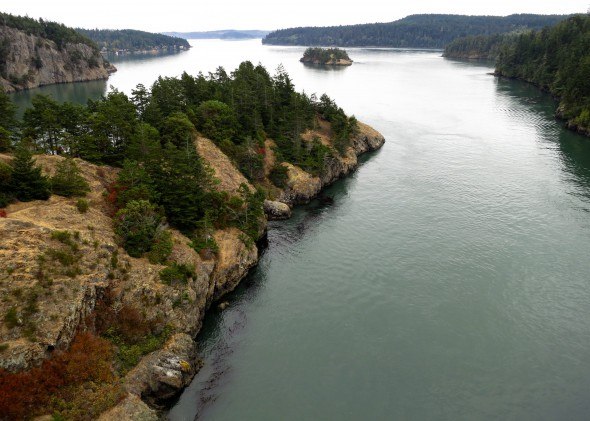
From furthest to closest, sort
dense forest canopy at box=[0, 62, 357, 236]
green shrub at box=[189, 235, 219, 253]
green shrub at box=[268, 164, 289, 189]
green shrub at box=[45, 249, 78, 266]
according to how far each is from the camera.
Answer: green shrub at box=[268, 164, 289, 189] → dense forest canopy at box=[0, 62, 357, 236] → green shrub at box=[189, 235, 219, 253] → green shrub at box=[45, 249, 78, 266]

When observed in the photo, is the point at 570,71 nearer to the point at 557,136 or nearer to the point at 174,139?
the point at 557,136

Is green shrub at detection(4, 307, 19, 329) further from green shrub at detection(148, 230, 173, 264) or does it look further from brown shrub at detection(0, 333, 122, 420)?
green shrub at detection(148, 230, 173, 264)

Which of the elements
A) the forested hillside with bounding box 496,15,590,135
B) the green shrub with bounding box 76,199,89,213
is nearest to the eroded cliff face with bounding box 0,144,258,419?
the green shrub with bounding box 76,199,89,213

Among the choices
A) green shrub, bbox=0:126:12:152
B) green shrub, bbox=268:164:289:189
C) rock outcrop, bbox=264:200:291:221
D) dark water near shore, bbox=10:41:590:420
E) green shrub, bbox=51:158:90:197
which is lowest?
dark water near shore, bbox=10:41:590:420

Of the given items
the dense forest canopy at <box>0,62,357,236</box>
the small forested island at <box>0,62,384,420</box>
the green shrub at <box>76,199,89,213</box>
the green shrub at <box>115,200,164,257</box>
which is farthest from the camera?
the dense forest canopy at <box>0,62,357,236</box>

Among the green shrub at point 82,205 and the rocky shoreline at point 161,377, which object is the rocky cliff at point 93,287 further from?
the green shrub at point 82,205

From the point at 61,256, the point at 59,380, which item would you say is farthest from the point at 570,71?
the point at 59,380

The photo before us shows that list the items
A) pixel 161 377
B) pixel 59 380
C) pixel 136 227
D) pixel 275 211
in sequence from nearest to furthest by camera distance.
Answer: pixel 59 380
pixel 161 377
pixel 136 227
pixel 275 211
